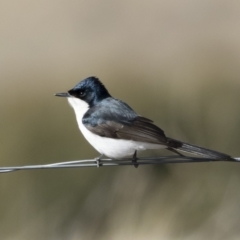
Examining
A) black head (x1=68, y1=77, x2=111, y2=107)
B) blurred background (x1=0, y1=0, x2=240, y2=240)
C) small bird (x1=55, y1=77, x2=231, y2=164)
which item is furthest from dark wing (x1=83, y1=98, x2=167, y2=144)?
blurred background (x1=0, y1=0, x2=240, y2=240)

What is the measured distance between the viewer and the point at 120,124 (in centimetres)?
497

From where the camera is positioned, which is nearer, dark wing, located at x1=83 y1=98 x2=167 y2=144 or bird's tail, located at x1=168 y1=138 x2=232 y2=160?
bird's tail, located at x1=168 y1=138 x2=232 y2=160

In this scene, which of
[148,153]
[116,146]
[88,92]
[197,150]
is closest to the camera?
[197,150]

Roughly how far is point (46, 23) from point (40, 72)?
5.57ft

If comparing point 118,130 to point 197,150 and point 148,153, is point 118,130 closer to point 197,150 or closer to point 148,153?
point 197,150

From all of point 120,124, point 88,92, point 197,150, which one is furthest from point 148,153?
point 197,150

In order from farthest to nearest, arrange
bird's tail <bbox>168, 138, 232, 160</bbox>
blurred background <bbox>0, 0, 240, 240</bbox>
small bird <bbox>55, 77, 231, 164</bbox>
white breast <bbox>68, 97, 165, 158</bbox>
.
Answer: blurred background <bbox>0, 0, 240, 240</bbox>
white breast <bbox>68, 97, 165, 158</bbox>
small bird <bbox>55, 77, 231, 164</bbox>
bird's tail <bbox>168, 138, 232, 160</bbox>

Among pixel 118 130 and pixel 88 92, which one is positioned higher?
pixel 88 92

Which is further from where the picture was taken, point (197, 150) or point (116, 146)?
point (116, 146)

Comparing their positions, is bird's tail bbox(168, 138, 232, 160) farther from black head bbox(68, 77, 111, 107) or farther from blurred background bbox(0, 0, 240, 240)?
blurred background bbox(0, 0, 240, 240)

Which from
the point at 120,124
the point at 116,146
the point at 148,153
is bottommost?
the point at 148,153

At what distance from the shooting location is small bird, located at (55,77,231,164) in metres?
4.70

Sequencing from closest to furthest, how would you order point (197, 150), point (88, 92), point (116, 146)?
1. point (197, 150)
2. point (116, 146)
3. point (88, 92)

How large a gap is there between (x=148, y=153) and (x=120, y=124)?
2.86 meters
